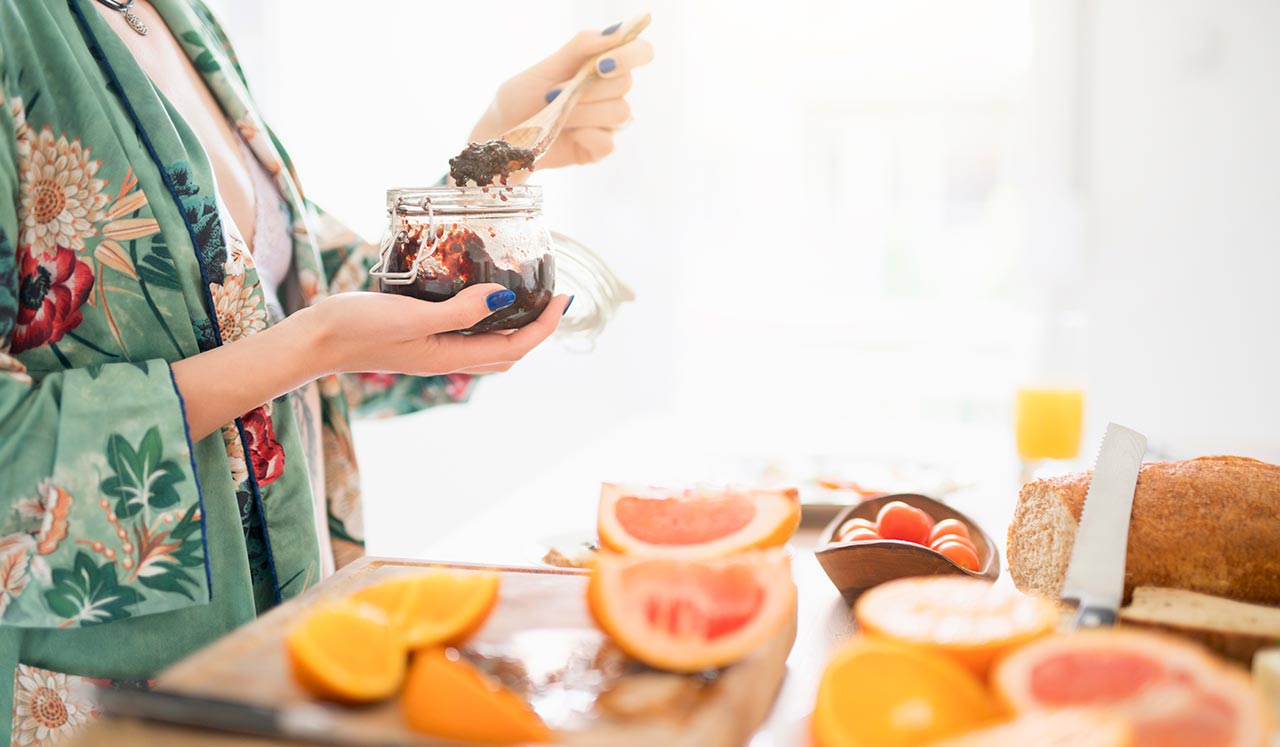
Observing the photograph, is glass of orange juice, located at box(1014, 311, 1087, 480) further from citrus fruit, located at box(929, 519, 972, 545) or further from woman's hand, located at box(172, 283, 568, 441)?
woman's hand, located at box(172, 283, 568, 441)

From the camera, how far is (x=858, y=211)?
3934mm

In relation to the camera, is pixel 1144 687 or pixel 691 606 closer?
pixel 1144 687

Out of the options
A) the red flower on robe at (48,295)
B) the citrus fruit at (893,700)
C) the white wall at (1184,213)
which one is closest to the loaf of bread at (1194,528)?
the citrus fruit at (893,700)

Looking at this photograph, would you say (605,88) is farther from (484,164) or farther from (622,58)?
(484,164)

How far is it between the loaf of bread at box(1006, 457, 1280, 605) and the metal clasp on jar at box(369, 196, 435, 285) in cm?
61

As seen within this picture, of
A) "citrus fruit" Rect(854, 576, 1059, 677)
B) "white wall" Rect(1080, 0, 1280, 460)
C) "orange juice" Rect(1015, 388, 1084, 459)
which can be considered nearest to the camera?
"citrus fruit" Rect(854, 576, 1059, 677)

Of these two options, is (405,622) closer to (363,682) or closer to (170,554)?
(363,682)

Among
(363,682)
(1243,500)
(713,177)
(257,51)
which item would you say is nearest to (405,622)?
(363,682)

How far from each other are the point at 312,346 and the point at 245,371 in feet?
0.20

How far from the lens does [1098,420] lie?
11.7ft

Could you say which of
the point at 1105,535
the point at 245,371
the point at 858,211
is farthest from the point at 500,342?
the point at 858,211

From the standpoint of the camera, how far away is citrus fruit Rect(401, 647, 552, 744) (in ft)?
1.87

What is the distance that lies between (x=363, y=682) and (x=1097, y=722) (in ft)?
1.26

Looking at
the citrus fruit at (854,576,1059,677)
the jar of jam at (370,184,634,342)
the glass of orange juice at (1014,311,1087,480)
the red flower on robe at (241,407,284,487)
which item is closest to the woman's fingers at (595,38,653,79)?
the jar of jam at (370,184,634,342)
